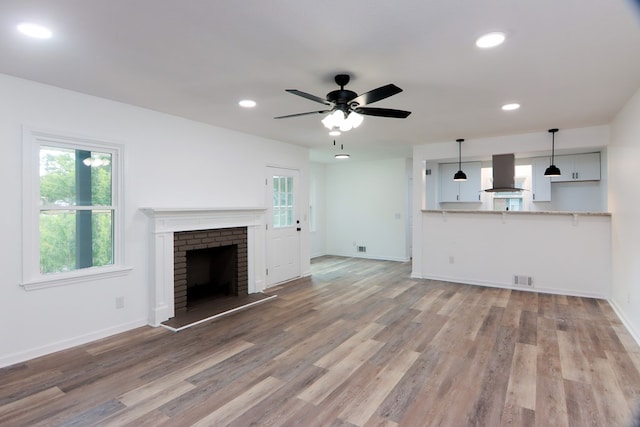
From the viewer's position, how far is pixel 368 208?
27.6 feet

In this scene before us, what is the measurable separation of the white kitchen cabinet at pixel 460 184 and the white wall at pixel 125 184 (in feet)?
14.8

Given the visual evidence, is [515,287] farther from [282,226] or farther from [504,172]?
[282,226]

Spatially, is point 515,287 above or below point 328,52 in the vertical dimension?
below

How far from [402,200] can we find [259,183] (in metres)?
3.76

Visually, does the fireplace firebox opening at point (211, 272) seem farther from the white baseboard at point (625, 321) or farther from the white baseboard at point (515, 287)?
the white baseboard at point (625, 321)

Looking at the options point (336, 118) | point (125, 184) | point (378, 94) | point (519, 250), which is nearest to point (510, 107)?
point (378, 94)

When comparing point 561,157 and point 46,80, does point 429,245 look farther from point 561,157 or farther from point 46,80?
point 46,80

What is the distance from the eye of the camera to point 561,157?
6484 mm

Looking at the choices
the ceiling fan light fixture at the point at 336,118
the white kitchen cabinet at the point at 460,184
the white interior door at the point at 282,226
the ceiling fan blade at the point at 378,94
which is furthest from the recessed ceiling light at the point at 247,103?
the white kitchen cabinet at the point at 460,184

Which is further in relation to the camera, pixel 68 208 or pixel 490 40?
pixel 68 208

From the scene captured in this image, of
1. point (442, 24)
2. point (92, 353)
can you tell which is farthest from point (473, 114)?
point (92, 353)

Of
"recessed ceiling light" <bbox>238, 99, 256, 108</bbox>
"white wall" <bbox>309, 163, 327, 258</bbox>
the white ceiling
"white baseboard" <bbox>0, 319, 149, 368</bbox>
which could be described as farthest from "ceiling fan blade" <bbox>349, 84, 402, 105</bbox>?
"white wall" <bbox>309, 163, 327, 258</bbox>

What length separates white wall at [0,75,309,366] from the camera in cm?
295

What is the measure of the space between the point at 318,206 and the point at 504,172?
4.58m
